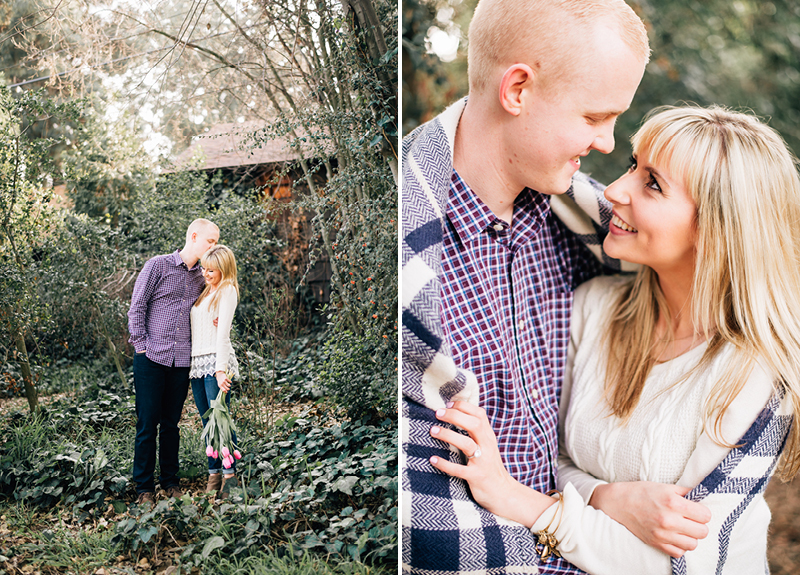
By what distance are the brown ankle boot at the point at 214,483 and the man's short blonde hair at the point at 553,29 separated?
121 centimetres

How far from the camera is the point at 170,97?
4.07ft

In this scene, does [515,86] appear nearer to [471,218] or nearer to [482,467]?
[471,218]

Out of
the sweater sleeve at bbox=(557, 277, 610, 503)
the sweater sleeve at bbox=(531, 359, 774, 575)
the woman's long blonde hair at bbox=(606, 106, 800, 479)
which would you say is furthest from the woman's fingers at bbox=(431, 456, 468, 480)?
the woman's long blonde hair at bbox=(606, 106, 800, 479)

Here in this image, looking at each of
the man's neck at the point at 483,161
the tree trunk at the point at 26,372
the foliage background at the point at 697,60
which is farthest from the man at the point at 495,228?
the foliage background at the point at 697,60

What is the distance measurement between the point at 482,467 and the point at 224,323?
2.37 ft

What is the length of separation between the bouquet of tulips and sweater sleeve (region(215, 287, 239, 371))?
81 millimetres

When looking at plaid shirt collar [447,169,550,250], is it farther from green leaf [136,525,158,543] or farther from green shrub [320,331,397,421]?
green leaf [136,525,158,543]

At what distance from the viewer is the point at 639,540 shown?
49.7 inches

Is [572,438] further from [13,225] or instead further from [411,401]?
[13,225]

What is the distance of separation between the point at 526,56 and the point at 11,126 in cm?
122

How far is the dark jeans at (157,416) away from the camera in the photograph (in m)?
1.25

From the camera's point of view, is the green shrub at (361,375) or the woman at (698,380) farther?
the green shrub at (361,375)

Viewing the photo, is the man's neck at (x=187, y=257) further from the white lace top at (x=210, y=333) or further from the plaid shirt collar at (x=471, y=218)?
the plaid shirt collar at (x=471, y=218)

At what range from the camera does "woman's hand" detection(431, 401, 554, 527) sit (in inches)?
48.9
